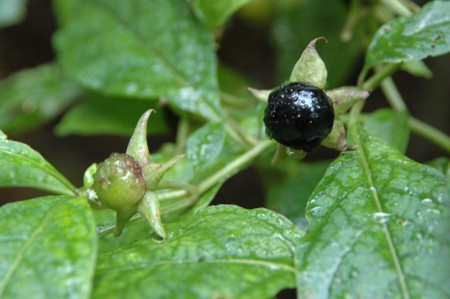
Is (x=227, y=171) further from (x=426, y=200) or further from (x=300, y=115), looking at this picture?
(x=426, y=200)

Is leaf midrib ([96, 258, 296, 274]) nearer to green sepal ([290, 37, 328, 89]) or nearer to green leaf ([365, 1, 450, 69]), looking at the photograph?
green sepal ([290, 37, 328, 89])

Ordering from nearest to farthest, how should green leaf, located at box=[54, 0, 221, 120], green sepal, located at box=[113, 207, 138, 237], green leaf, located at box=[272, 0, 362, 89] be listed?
green sepal, located at box=[113, 207, 138, 237] → green leaf, located at box=[54, 0, 221, 120] → green leaf, located at box=[272, 0, 362, 89]

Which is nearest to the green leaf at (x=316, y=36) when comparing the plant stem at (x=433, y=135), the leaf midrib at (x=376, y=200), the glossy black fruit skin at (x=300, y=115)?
the plant stem at (x=433, y=135)

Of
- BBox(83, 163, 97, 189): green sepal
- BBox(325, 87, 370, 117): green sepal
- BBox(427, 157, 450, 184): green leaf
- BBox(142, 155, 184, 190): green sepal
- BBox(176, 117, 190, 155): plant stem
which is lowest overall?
BBox(427, 157, 450, 184): green leaf

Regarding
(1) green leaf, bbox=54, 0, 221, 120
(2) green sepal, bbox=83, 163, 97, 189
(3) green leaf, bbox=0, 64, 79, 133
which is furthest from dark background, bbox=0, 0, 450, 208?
(2) green sepal, bbox=83, 163, 97, 189

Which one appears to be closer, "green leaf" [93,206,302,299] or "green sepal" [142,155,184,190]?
"green leaf" [93,206,302,299]

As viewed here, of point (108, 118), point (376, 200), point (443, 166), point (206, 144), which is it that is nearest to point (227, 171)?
point (206, 144)

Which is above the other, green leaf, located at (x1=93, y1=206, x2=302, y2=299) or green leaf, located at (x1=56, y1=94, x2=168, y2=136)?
green leaf, located at (x1=93, y1=206, x2=302, y2=299)
